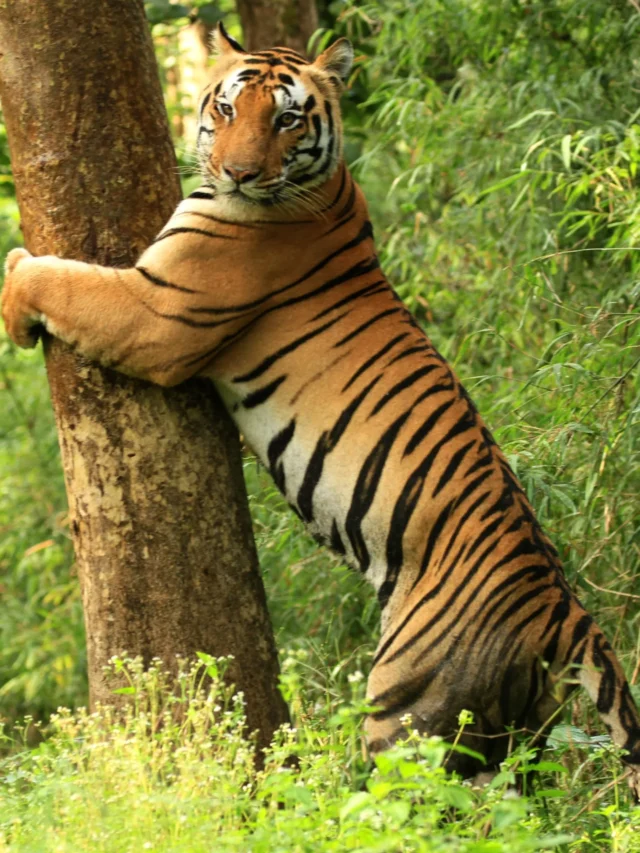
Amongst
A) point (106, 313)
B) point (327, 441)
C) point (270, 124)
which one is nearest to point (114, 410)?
point (106, 313)

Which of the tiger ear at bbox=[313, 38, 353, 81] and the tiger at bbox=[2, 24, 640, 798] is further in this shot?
the tiger ear at bbox=[313, 38, 353, 81]

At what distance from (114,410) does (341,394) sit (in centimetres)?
64

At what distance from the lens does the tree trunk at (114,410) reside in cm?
332

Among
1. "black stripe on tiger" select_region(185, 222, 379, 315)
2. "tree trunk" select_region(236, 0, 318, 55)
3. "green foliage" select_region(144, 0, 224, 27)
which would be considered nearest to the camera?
"black stripe on tiger" select_region(185, 222, 379, 315)

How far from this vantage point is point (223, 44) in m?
3.65

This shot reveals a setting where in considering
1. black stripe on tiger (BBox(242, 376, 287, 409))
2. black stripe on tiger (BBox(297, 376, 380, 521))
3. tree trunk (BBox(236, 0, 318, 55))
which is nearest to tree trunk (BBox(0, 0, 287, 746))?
black stripe on tiger (BBox(242, 376, 287, 409))

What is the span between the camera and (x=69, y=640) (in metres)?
7.93

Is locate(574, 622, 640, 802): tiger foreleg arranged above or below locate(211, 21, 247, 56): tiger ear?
below

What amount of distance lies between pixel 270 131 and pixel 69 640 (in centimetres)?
520

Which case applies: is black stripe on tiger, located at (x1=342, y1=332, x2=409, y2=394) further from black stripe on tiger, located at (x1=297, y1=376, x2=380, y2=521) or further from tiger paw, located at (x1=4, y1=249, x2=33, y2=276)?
tiger paw, located at (x1=4, y1=249, x2=33, y2=276)

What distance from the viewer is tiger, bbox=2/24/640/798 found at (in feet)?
10.8

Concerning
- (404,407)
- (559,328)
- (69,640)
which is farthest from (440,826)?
(69,640)

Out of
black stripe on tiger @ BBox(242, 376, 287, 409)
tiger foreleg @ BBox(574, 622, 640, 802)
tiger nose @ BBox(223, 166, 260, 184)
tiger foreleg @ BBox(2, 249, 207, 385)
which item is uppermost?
tiger nose @ BBox(223, 166, 260, 184)

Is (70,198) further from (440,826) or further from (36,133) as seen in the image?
(440,826)
